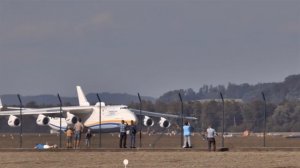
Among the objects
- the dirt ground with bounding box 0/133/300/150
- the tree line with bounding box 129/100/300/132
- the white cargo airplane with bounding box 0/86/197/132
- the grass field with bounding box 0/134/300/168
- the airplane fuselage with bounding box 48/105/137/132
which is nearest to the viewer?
the grass field with bounding box 0/134/300/168

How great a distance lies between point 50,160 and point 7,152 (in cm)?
823

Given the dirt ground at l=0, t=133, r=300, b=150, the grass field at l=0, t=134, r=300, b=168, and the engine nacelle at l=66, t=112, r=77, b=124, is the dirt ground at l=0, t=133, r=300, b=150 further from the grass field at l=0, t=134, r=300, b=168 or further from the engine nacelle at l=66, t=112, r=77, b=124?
the grass field at l=0, t=134, r=300, b=168

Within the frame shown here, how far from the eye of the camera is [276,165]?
1255 inches

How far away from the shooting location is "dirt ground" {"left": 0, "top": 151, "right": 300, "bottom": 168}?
32.5 metres

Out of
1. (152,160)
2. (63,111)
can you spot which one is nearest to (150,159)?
(152,160)

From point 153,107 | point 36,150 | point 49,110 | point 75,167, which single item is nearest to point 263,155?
point 75,167

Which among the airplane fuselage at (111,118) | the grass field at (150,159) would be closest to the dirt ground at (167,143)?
the airplane fuselage at (111,118)

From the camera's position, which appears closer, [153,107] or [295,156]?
[295,156]

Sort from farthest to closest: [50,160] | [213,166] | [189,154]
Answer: [189,154] < [50,160] < [213,166]

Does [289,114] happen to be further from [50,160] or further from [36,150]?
[50,160]

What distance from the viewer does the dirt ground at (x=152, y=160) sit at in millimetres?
32469

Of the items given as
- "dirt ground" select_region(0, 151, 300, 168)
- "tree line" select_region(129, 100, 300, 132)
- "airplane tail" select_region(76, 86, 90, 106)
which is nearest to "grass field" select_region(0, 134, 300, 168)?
"dirt ground" select_region(0, 151, 300, 168)

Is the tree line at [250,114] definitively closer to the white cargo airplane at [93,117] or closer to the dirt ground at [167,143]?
the white cargo airplane at [93,117]

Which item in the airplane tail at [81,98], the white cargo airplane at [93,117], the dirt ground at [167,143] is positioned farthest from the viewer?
the airplane tail at [81,98]
